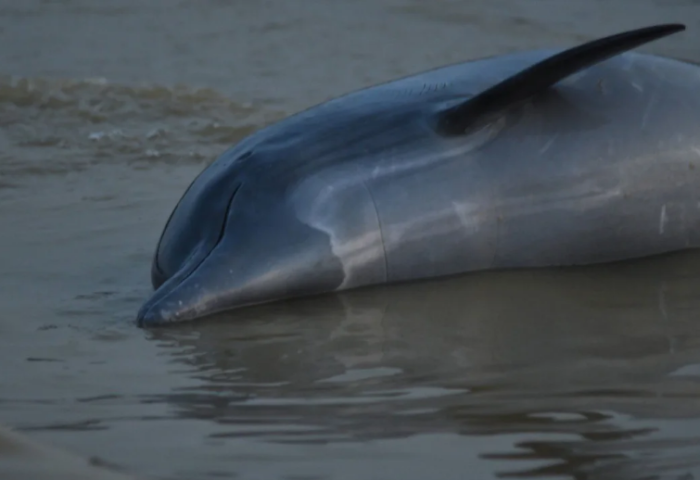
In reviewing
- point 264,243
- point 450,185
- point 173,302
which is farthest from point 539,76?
point 173,302

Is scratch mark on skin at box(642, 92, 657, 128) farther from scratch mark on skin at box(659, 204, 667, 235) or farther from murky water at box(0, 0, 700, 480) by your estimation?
murky water at box(0, 0, 700, 480)

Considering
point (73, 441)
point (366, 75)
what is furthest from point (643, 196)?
point (366, 75)

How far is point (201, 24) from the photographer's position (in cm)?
1249

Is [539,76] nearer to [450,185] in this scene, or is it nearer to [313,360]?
[450,185]

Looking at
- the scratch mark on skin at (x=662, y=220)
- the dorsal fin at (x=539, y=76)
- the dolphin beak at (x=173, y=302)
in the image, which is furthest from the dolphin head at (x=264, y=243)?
the scratch mark on skin at (x=662, y=220)

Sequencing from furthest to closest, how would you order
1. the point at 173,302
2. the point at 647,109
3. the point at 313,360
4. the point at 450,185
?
the point at 647,109 < the point at 450,185 < the point at 173,302 < the point at 313,360

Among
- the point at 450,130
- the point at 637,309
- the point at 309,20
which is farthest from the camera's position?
the point at 309,20

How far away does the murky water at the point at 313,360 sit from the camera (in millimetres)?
3189

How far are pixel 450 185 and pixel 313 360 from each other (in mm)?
1020

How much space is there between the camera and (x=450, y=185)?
4934 millimetres

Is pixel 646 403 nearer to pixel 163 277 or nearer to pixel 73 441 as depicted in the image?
pixel 73 441

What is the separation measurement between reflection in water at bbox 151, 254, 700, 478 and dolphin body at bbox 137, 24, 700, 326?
0.10m

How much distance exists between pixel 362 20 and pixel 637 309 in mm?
8002

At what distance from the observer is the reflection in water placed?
131 inches
